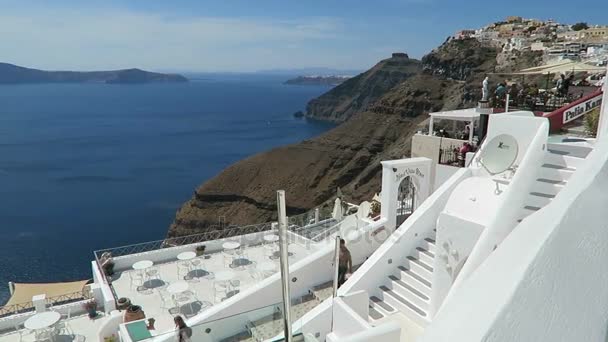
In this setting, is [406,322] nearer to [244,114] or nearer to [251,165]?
[251,165]

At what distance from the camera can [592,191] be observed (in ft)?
15.4

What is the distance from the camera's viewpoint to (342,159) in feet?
245

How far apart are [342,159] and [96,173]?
43752 mm

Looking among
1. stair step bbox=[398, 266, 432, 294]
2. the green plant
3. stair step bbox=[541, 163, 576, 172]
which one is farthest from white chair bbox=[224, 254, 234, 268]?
the green plant

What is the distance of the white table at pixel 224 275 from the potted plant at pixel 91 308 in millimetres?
3167

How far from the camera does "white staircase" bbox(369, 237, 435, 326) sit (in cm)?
888

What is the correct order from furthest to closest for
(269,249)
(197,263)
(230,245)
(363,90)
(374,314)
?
(363,90), (269,249), (230,245), (197,263), (374,314)

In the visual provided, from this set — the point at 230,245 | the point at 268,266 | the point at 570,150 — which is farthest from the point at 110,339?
the point at 570,150

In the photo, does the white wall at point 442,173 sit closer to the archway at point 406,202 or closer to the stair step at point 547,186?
the archway at point 406,202

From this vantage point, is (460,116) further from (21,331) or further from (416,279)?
(21,331)

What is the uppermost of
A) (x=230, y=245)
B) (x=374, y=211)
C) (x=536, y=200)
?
(x=536, y=200)

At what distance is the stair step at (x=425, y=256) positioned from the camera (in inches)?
386

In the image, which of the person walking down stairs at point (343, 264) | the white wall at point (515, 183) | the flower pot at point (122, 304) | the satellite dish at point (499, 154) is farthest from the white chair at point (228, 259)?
the satellite dish at point (499, 154)

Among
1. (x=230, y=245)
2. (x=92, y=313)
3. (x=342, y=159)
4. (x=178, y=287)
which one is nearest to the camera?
(x=92, y=313)
